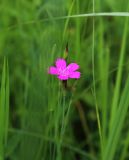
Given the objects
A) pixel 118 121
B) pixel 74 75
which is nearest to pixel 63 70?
pixel 74 75

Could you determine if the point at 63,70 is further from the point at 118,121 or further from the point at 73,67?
the point at 118,121

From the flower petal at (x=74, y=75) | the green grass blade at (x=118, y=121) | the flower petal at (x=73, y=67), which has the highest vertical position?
the flower petal at (x=73, y=67)

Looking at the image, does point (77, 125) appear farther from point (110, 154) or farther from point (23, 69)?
point (110, 154)

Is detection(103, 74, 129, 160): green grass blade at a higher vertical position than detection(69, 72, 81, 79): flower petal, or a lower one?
lower

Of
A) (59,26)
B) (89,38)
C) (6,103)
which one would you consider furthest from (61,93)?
(89,38)

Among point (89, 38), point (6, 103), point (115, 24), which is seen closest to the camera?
point (6, 103)

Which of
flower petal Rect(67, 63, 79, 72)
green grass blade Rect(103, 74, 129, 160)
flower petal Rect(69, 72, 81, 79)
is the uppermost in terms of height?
flower petal Rect(67, 63, 79, 72)
